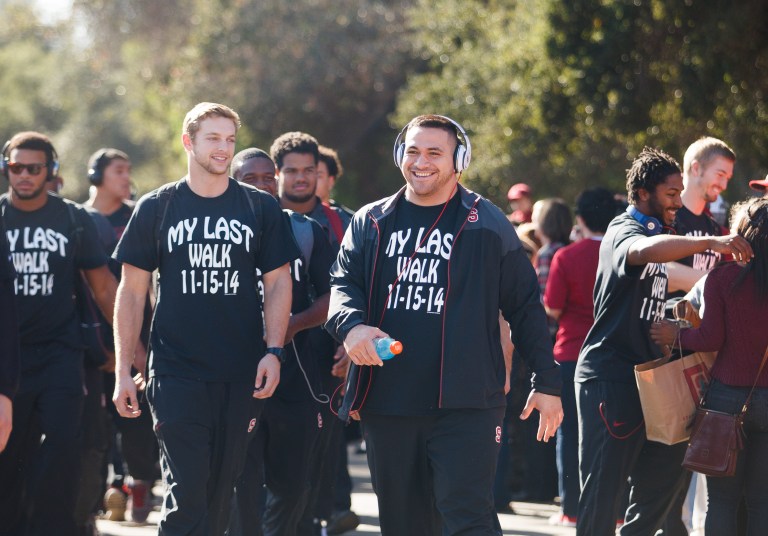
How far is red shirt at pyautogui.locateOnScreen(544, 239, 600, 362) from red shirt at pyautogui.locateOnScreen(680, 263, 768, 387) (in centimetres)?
244

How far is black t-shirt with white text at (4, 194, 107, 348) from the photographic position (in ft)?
25.0

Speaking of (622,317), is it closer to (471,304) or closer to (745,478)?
(745,478)

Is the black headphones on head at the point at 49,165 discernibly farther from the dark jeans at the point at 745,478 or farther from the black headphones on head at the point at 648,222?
the dark jeans at the point at 745,478

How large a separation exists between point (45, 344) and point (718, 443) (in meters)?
3.82

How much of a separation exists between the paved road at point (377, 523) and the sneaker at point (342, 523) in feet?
0.22

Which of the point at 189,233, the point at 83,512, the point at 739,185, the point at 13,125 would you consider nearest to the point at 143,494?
the point at 83,512

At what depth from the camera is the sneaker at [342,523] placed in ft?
30.7

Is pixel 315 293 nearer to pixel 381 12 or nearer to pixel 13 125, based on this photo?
pixel 381 12

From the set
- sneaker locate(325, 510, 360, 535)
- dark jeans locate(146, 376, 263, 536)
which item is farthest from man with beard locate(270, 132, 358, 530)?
dark jeans locate(146, 376, 263, 536)

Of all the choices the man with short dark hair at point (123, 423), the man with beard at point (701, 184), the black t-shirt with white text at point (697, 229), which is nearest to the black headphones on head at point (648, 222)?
the black t-shirt with white text at point (697, 229)

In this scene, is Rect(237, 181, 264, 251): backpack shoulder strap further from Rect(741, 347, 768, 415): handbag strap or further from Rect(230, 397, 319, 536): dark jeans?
Rect(741, 347, 768, 415): handbag strap

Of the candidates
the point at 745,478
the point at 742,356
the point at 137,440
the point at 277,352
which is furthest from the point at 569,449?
the point at 277,352

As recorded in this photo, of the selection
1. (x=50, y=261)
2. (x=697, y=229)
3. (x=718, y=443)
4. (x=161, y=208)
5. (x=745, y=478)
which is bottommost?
(x=745, y=478)

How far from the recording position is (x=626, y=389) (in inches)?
273
